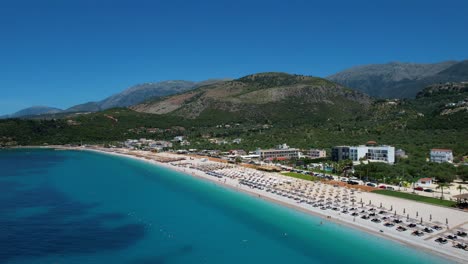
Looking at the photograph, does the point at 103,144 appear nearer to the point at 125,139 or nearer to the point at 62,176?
the point at 125,139

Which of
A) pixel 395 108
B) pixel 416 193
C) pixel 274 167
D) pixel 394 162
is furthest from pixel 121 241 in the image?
pixel 395 108

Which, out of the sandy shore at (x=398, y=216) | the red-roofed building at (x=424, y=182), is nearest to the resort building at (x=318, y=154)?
the sandy shore at (x=398, y=216)

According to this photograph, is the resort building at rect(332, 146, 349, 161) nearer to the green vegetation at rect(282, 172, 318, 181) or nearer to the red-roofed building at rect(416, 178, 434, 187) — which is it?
the green vegetation at rect(282, 172, 318, 181)

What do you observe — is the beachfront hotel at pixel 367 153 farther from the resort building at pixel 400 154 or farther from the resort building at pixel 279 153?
the resort building at pixel 279 153

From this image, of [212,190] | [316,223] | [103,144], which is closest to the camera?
[316,223]

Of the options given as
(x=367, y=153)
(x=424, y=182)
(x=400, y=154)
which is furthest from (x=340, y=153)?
(x=424, y=182)

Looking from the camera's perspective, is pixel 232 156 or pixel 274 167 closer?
pixel 274 167

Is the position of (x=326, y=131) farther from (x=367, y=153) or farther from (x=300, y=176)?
(x=300, y=176)
